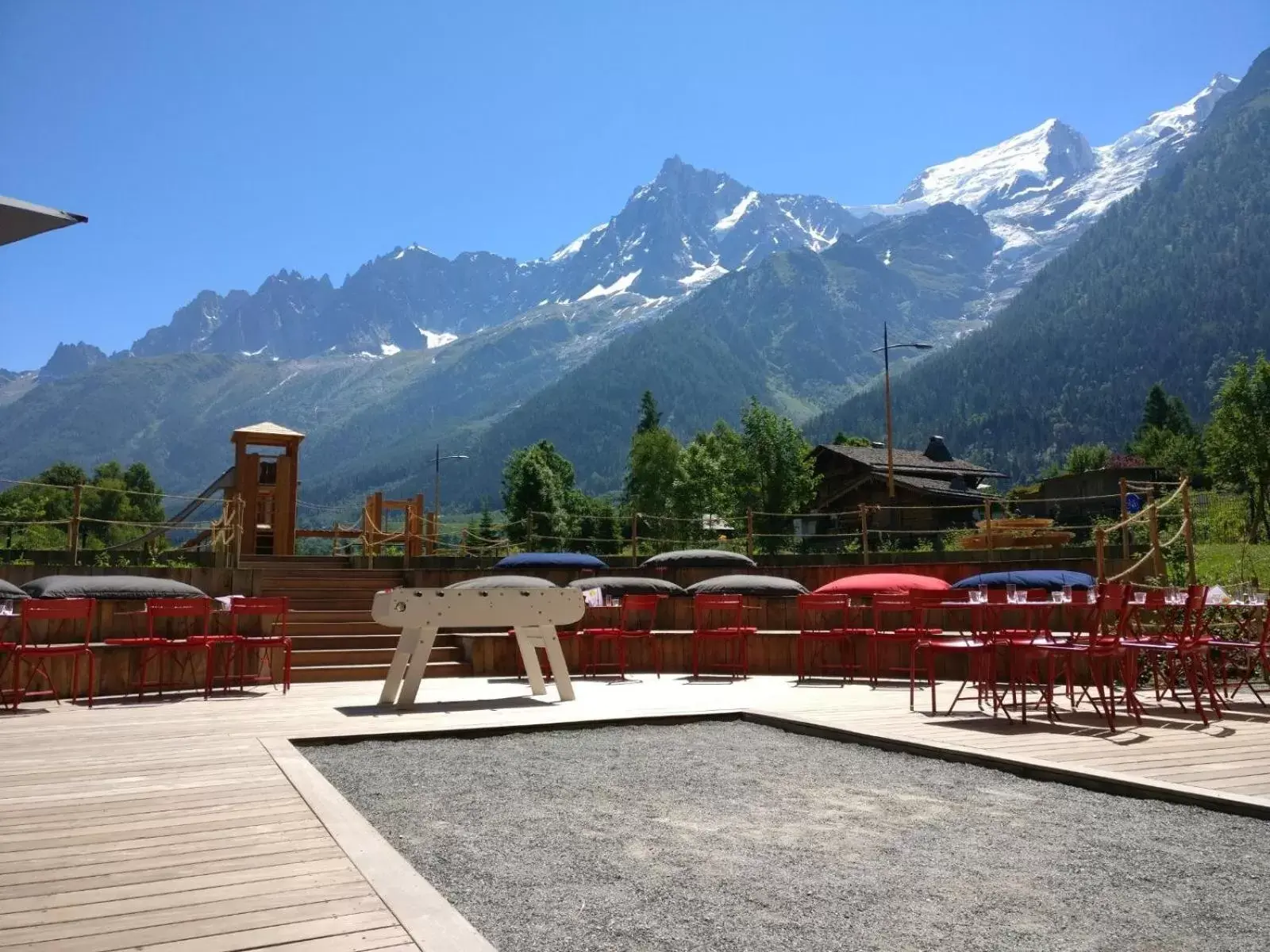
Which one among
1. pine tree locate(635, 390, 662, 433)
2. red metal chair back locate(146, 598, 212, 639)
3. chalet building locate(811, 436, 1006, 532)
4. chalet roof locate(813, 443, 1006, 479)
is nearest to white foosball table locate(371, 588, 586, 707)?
red metal chair back locate(146, 598, 212, 639)

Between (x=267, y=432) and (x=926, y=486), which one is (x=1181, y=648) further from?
(x=926, y=486)

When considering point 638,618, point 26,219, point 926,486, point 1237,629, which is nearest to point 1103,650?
point 1237,629

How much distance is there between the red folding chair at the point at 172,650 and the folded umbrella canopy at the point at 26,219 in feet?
21.8

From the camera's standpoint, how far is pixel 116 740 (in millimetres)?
6145

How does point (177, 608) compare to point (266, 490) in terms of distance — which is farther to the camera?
point (266, 490)

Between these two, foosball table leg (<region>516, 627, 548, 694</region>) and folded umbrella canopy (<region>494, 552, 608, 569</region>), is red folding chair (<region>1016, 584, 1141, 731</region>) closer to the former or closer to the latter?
foosball table leg (<region>516, 627, 548, 694</region>)

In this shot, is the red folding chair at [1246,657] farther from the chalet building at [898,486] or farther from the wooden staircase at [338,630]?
the chalet building at [898,486]

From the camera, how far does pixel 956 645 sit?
6738mm

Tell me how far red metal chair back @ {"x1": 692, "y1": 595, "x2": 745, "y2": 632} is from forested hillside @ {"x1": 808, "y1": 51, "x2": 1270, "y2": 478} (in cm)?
10816

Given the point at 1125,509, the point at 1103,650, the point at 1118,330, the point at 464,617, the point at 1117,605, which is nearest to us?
the point at 1103,650

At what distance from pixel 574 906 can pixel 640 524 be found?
60.0m

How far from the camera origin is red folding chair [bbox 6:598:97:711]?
25.9 feet

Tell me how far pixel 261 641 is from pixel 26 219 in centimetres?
739

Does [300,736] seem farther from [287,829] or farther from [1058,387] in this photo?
[1058,387]
